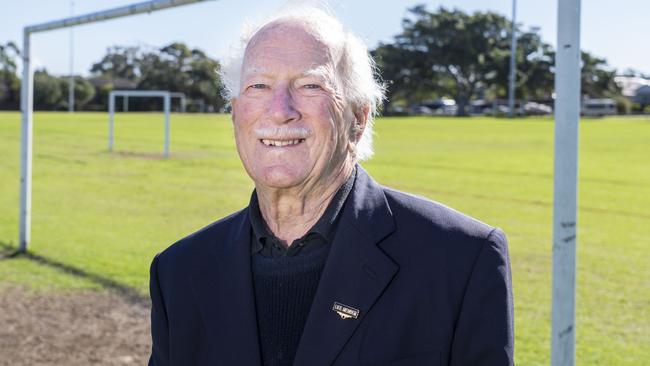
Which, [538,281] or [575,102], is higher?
[575,102]

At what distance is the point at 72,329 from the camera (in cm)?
694

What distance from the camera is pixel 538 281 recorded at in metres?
8.84

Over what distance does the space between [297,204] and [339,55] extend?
0.38 meters

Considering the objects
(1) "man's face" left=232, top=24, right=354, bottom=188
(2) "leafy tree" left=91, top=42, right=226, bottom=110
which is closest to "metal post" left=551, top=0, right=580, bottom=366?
(1) "man's face" left=232, top=24, right=354, bottom=188

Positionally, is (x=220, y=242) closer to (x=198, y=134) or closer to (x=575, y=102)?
(x=575, y=102)

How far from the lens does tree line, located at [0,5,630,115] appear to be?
68.8m

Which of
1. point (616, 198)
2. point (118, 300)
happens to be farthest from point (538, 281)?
point (616, 198)

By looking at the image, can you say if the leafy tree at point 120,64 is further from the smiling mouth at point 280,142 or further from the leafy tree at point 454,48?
the smiling mouth at point 280,142

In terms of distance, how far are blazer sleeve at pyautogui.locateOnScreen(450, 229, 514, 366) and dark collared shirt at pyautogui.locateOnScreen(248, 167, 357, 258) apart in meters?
0.38

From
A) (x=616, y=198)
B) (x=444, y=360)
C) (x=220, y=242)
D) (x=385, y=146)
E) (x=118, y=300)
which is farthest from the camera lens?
(x=385, y=146)

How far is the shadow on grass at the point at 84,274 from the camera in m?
7.92

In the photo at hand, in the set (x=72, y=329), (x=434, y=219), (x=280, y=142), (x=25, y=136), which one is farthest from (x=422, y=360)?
(x=25, y=136)

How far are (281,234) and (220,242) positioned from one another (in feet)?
0.57

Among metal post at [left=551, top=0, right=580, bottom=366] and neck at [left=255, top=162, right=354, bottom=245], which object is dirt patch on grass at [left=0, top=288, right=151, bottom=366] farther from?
neck at [left=255, top=162, right=354, bottom=245]
